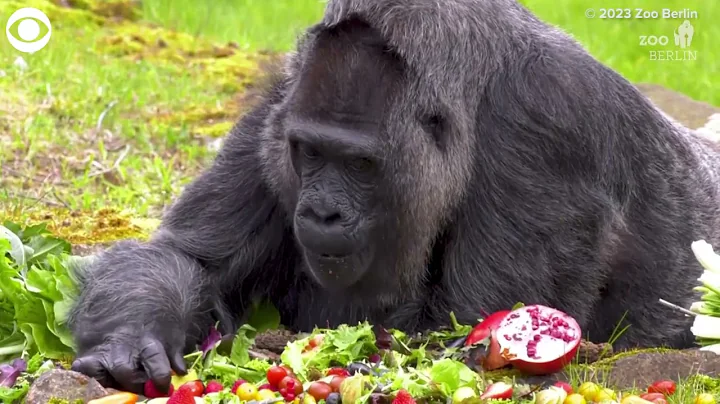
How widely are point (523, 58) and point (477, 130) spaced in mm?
456

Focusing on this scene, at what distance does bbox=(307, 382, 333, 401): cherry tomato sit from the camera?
471 cm

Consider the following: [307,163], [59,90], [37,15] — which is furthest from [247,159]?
[37,15]

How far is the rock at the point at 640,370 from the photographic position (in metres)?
5.19

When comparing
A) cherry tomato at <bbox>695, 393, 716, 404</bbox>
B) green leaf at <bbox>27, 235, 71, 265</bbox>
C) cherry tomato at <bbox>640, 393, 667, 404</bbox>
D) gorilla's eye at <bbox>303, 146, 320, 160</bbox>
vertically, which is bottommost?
cherry tomato at <bbox>695, 393, 716, 404</bbox>

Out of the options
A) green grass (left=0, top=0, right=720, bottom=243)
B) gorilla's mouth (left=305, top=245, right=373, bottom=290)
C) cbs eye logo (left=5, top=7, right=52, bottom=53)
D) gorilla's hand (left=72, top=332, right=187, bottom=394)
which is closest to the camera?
gorilla's hand (left=72, top=332, right=187, bottom=394)

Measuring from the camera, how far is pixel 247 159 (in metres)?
6.20

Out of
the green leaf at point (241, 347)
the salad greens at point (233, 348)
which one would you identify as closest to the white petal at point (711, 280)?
the salad greens at point (233, 348)

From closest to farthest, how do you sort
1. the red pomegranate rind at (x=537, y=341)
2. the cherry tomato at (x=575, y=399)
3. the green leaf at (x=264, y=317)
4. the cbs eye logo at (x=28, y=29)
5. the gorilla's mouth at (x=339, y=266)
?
1. the cherry tomato at (x=575, y=399)
2. the red pomegranate rind at (x=537, y=341)
3. the gorilla's mouth at (x=339, y=266)
4. the green leaf at (x=264, y=317)
5. the cbs eye logo at (x=28, y=29)

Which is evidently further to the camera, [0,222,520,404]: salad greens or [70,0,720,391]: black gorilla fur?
[70,0,720,391]: black gorilla fur

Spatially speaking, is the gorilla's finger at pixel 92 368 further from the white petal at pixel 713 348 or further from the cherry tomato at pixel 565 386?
the white petal at pixel 713 348

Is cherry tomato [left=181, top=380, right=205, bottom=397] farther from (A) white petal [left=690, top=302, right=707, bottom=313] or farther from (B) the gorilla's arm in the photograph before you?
(A) white petal [left=690, top=302, right=707, bottom=313]

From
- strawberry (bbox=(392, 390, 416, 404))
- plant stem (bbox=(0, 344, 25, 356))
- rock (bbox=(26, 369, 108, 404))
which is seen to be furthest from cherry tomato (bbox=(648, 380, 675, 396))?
plant stem (bbox=(0, 344, 25, 356))

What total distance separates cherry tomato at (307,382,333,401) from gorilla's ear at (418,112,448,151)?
53.5 inches

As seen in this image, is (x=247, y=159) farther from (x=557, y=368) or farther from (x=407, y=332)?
(x=557, y=368)
